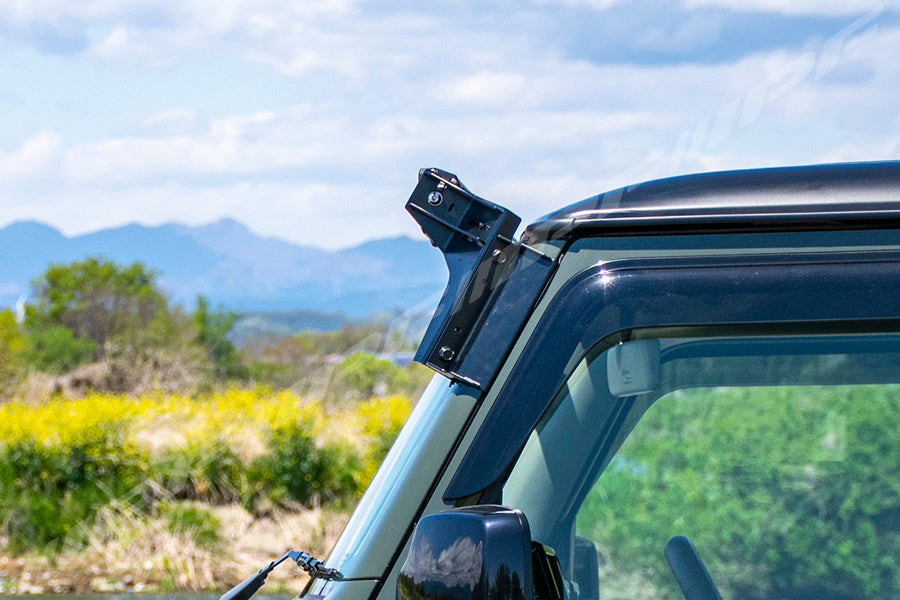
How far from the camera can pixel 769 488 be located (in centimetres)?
112

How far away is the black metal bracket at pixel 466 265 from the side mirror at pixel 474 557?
0.19 meters

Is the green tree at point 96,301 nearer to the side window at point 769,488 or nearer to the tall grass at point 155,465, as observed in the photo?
the tall grass at point 155,465

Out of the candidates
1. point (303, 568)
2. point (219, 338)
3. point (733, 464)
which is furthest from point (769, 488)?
point (219, 338)

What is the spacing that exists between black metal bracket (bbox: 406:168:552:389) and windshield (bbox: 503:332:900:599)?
0.38ft

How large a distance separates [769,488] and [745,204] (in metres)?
0.34

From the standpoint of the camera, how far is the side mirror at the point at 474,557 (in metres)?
0.98

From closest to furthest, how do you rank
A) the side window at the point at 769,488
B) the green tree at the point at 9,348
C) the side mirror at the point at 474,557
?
the side mirror at the point at 474,557, the side window at the point at 769,488, the green tree at the point at 9,348

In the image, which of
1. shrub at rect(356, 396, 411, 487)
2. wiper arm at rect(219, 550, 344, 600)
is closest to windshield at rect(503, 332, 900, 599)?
wiper arm at rect(219, 550, 344, 600)

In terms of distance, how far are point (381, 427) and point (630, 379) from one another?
799 cm

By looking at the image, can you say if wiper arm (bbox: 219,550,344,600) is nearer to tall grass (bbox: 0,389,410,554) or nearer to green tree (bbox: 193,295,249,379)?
tall grass (bbox: 0,389,410,554)

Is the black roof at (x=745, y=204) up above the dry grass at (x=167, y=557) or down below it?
above

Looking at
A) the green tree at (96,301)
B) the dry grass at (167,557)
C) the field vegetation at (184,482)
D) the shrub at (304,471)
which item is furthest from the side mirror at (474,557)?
the green tree at (96,301)

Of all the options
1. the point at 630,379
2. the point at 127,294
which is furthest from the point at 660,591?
the point at 127,294

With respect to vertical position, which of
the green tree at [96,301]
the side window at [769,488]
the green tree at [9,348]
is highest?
the green tree at [96,301]
